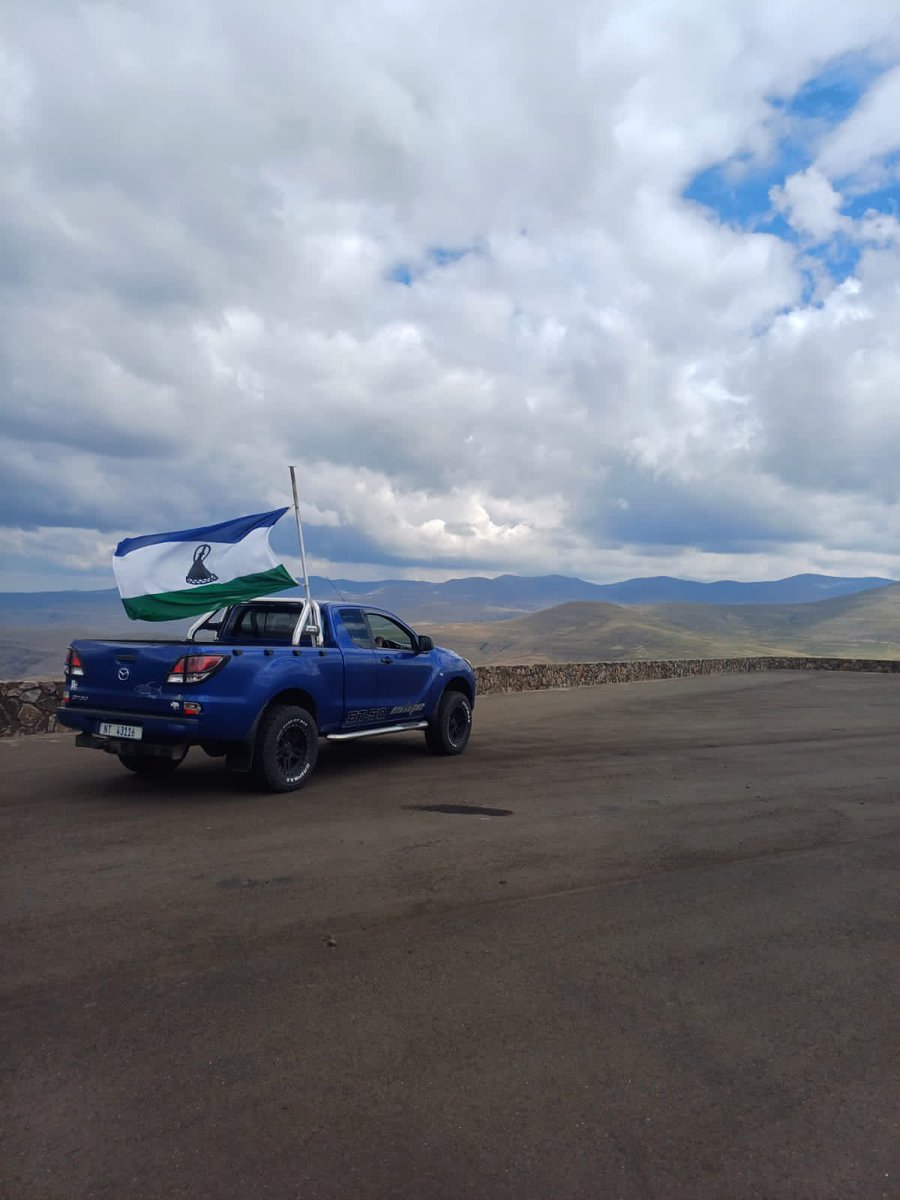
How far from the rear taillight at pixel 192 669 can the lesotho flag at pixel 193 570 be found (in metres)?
1.63

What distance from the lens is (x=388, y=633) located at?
10.1m

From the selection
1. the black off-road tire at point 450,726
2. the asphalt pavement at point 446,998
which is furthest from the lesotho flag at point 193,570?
the black off-road tire at point 450,726

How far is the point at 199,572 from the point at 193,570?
0.07 metres

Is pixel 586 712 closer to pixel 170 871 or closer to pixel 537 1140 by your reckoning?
pixel 170 871

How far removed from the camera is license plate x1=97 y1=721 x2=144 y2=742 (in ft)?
24.9

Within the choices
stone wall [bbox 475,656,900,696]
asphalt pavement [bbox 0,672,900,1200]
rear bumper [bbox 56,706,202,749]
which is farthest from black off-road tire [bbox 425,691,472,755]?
stone wall [bbox 475,656,900,696]

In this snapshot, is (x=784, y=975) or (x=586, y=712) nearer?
(x=784, y=975)

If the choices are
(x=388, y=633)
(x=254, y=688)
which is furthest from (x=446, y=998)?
(x=388, y=633)

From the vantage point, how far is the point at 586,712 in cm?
1738

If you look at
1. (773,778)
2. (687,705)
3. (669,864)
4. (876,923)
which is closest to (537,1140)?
(876,923)

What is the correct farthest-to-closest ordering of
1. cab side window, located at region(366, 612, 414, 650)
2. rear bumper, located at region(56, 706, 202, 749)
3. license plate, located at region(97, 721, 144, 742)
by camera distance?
cab side window, located at region(366, 612, 414, 650) < license plate, located at region(97, 721, 144, 742) < rear bumper, located at region(56, 706, 202, 749)

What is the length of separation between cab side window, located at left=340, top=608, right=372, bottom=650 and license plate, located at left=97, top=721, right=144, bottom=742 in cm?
252

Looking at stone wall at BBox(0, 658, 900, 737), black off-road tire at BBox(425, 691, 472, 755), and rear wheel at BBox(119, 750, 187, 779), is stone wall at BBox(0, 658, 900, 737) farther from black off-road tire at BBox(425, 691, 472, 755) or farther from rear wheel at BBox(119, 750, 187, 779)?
black off-road tire at BBox(425, 691, 472, 755)

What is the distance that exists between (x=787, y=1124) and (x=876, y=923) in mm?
2350
